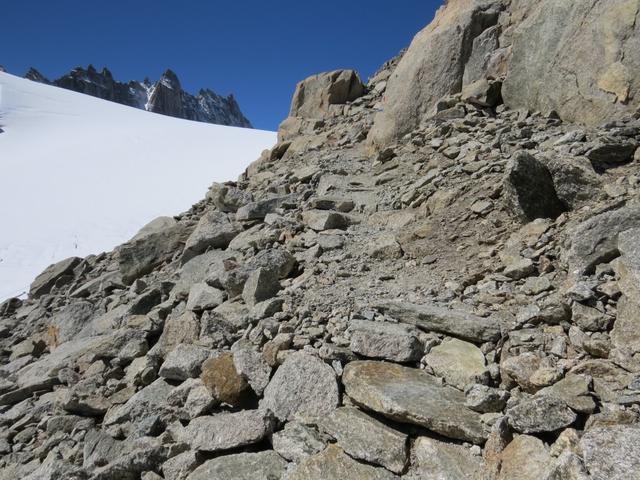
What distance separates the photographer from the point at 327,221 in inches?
277

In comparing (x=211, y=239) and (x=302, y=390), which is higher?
(x=211, y=239)

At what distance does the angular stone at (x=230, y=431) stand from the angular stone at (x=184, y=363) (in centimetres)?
91

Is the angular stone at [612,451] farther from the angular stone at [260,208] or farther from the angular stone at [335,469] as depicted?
the angular stone at [260,208]

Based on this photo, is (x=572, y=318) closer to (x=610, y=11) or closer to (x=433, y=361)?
(x=433, y=361)

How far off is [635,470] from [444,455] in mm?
1160

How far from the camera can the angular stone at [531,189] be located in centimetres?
502

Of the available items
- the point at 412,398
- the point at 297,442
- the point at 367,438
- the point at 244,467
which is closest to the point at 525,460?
the point at 412,398

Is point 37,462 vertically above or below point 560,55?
below

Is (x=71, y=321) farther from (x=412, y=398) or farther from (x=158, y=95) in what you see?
(x=158, y=95)

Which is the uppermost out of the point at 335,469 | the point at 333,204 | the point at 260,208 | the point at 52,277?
the point at 260,208

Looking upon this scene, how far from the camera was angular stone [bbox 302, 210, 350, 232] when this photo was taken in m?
7.06

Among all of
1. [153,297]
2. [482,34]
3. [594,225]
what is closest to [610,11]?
[482,34]

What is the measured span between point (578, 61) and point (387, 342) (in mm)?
6172

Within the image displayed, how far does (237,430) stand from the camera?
12.4 ft
